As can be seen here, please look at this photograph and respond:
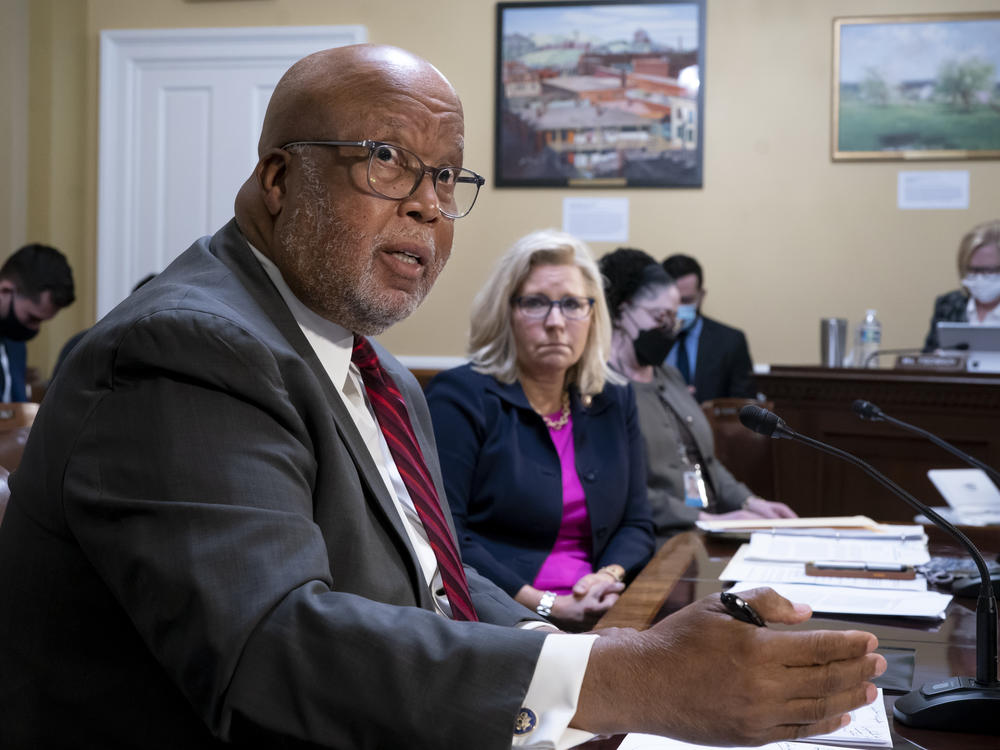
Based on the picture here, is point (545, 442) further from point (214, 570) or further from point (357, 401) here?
point (214, 570)

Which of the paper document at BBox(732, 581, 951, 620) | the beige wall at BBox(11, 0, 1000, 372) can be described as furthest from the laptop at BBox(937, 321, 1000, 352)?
the paper document at BBox(732, 581, 951, 620)

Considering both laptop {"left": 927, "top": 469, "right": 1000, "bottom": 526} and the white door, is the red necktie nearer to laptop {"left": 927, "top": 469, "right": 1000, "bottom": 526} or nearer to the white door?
laptop {"left": 927, "top": 469, "right": 1000, "bottom": 526}

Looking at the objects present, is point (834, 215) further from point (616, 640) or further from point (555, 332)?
point (616, 640)

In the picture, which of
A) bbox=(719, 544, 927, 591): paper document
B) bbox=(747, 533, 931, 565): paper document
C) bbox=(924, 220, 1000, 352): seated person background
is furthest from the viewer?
bbox=(924, 220, 1000, 352): seated person background

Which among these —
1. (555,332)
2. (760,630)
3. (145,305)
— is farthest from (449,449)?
(760,630)

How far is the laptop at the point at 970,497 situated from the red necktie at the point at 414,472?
5.74 ft

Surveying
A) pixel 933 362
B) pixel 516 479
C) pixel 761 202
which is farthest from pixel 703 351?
pixel 516 479

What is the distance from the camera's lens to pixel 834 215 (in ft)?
18.8

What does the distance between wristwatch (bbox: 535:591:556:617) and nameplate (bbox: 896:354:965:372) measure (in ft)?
7.97

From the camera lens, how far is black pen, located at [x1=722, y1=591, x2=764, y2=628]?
85 centimetres

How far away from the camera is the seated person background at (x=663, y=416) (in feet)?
9.72

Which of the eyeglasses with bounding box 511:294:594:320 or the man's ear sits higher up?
the man's ear

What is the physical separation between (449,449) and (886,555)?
3.11 feet

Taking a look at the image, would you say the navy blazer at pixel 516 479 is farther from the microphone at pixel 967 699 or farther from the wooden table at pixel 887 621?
the microphone at pixel 967 699
